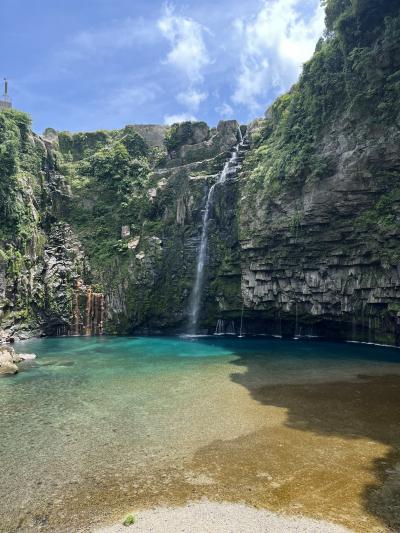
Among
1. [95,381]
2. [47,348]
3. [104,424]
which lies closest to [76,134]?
[47,348]

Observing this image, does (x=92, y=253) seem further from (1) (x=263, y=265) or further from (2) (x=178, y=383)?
(2) (x=178, y=383)

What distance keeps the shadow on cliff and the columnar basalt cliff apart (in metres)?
11.3

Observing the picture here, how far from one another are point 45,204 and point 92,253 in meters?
8.03

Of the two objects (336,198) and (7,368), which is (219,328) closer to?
(336,198)

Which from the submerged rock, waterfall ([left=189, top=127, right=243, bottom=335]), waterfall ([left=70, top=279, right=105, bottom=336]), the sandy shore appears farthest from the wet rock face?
the sandy shore

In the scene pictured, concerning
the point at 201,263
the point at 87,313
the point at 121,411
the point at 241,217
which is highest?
the point at 241,217

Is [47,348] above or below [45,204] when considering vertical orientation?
below

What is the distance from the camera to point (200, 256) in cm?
4384

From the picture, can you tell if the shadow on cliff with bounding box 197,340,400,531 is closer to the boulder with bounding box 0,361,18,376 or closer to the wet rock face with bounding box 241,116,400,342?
the wet rock face with bounding box 241,116,400,342

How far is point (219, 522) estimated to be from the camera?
28.4 ft

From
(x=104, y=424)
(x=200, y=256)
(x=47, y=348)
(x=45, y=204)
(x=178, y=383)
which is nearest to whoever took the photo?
(x=104, y=424)

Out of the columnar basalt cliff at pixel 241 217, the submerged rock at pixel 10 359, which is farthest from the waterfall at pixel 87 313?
the submerged rock at pixel 10 359

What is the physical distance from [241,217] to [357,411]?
1050 inches

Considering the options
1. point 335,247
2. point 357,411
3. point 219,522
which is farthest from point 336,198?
point 219,522
